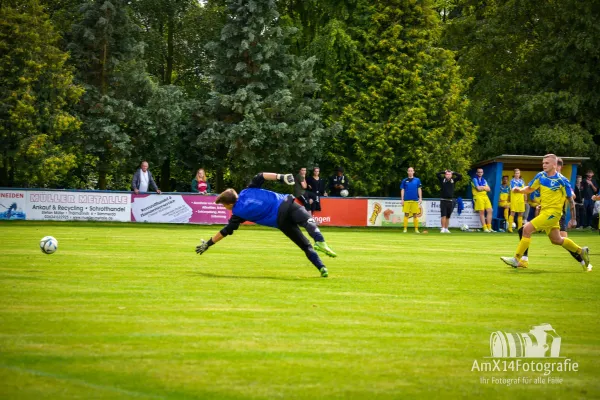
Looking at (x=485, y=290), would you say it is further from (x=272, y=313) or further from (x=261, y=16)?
(x=261, y=16)

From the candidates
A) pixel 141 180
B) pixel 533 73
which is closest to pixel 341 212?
pixel 141 180

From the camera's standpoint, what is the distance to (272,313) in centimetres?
957

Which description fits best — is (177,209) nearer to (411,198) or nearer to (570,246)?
(411,198)

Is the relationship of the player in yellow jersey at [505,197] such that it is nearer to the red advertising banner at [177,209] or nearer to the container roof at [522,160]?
the container roof at [522,160]

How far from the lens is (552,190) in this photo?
A: 53.0 feet

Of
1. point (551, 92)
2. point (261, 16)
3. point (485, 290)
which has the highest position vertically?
point (261, 16)

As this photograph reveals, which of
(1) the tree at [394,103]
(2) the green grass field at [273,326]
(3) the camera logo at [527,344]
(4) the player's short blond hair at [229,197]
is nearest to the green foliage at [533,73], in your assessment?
(1) the tree at [394,103]

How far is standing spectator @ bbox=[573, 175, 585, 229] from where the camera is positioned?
37.8 meters

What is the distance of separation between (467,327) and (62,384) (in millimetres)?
4362

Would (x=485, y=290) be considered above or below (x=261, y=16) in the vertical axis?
below

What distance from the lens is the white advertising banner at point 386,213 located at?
118 feet

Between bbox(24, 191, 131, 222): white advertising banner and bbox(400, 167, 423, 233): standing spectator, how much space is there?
10.4 metres

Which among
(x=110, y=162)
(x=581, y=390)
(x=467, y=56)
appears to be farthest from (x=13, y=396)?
(x=467, y=56)

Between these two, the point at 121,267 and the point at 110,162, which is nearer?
the point at 121,267
